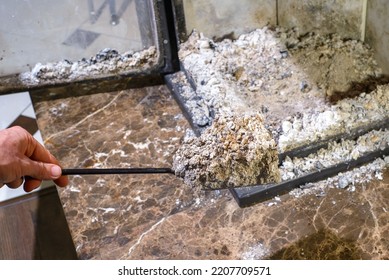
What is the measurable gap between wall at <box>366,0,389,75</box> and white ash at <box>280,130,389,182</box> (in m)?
0.33

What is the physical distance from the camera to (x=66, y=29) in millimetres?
2080

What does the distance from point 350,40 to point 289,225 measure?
84 centimetres

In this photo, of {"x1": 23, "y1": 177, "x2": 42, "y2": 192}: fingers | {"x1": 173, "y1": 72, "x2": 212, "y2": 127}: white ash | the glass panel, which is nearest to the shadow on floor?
{"x1": 173, "y1": 72, "x2": 212, "y2": 127}: white ash

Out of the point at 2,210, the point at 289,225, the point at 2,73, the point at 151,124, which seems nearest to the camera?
the point at 289,225

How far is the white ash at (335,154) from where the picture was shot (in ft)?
5.50

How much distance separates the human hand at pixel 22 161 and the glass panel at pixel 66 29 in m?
0.81

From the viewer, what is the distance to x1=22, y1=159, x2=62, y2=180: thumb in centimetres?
131

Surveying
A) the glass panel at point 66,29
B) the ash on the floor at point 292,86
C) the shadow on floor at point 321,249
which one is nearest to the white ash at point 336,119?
the ash on the floor at point 292,86

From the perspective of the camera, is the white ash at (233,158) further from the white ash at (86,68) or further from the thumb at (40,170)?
the white ash at (86,68)

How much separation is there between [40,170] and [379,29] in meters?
1.25

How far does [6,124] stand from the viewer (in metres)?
2.04

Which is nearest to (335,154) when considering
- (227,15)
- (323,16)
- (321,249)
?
(321,249)
